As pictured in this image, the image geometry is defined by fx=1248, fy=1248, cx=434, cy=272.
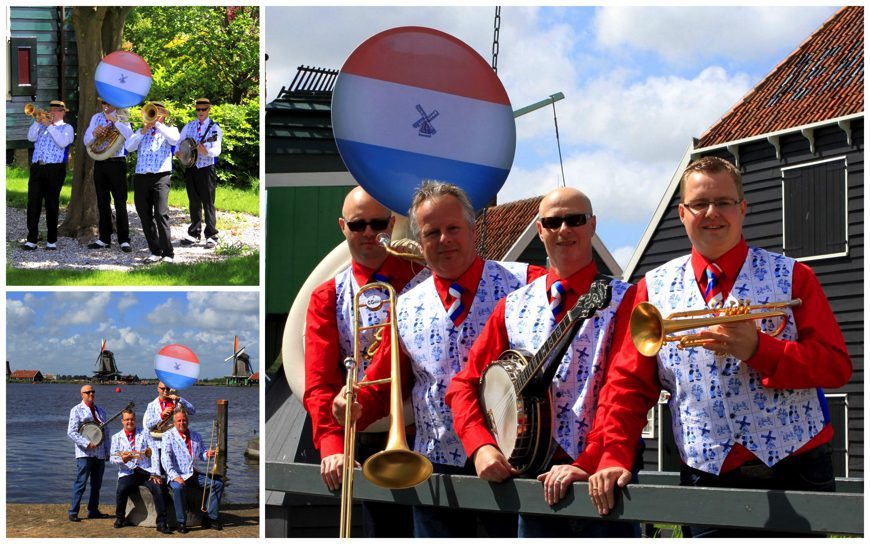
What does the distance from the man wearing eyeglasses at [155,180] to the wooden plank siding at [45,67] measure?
63.2 inches

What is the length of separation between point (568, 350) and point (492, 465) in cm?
42

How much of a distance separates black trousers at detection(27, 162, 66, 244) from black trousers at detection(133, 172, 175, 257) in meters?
1.31

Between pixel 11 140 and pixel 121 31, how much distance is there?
1652mm

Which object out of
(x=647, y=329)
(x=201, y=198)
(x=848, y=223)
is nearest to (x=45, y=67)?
(x=201, y=198)

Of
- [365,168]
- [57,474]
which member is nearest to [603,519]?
[365,168]

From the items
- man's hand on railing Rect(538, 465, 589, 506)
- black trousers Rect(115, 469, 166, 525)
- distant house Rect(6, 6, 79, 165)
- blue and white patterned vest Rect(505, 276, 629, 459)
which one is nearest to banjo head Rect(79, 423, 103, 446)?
black trousers Rect(115, 469, 166, 525)

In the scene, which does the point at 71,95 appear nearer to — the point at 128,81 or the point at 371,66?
the point at 128,81

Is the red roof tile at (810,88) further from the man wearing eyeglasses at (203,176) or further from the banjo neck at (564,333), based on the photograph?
the banjo neck at (564,333)

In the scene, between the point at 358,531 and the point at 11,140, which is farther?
the point at 11,140

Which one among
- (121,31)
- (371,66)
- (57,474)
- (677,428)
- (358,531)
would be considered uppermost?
(121,31)

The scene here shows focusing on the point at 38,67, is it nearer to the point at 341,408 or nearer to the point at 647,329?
the point at 341,408

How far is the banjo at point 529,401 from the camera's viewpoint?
12.1 feet

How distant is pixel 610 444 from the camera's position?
140 inches

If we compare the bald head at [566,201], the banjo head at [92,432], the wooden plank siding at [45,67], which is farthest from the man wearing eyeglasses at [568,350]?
the banjo head at [92,432]
